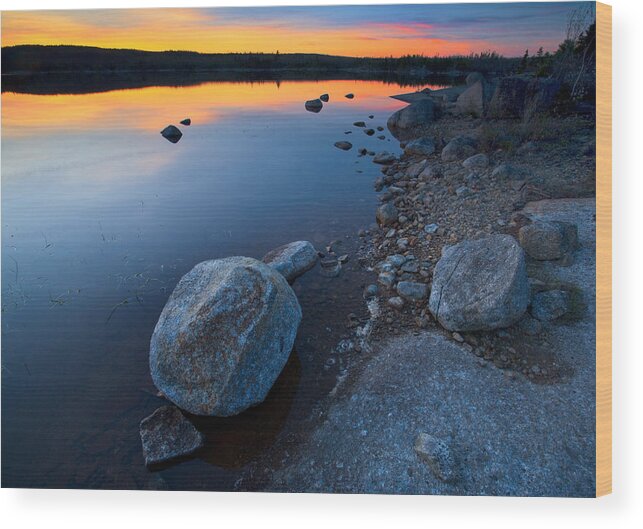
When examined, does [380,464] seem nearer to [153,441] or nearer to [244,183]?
[153,441]

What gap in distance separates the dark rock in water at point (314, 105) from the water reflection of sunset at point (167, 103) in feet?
0.68

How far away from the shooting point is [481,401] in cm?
358

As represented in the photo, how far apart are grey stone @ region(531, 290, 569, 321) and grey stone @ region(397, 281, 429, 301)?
3.80ft

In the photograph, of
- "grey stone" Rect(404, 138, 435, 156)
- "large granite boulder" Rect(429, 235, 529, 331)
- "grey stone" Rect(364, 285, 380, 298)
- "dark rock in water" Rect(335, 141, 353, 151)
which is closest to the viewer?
"large granite boulder" Rect(429, 235, 529, 331)

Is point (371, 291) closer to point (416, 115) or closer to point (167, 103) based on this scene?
point (167, 103)

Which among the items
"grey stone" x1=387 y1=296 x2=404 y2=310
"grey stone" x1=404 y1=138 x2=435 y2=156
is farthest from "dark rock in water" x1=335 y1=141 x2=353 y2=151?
"grey stone" x1=387 y1=296 x2=404 y2=310

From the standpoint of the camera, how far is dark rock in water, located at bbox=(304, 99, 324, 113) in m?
10.9

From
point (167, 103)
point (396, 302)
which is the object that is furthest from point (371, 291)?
point (167, 103)

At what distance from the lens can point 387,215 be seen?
684 centimetres

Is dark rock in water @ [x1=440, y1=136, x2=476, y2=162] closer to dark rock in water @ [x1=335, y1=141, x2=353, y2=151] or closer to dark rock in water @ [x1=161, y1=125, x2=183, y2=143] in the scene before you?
dark rock in water @ [x1=335, y1=141, x2=353, y2=151]

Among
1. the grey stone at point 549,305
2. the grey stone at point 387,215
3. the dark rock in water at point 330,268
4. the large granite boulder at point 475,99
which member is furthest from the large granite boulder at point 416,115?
the grey stone at point 549,305

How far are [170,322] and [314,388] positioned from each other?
1510 millimetres

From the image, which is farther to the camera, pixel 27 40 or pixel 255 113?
pixel 255 113

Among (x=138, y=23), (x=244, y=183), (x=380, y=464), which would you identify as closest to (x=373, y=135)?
(x=244, y=183)
